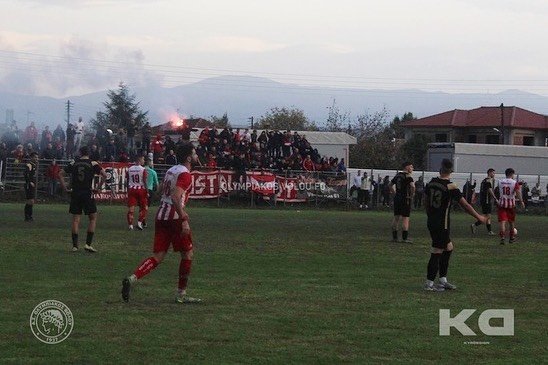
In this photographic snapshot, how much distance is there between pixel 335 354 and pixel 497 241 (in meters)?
17.5

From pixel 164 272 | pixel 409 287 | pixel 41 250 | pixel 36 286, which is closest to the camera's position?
pixel 36 286

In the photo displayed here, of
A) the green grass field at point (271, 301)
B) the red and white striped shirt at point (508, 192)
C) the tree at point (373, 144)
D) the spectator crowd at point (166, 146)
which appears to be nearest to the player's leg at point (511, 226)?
the red and white striped shirt at point (508, 192)

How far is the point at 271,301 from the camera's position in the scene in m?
13.3

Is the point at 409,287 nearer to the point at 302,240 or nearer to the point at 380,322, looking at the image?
the point at 380,322

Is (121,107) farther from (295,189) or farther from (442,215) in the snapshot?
(442,215)

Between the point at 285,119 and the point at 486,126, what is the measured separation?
21222 millimetres

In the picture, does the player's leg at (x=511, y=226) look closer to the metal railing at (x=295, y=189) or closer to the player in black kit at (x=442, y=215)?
the player in black kit at (x=442, y=215)

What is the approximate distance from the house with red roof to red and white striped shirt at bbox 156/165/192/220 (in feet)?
312

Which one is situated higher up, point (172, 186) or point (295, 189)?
point (172, 186)

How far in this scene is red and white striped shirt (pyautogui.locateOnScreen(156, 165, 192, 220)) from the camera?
1285cm

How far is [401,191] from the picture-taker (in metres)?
24.8

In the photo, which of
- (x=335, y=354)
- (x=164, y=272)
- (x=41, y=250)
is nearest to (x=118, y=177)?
(x=41, y=250)

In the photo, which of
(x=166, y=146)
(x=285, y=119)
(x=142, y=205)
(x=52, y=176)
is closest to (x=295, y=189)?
(x=166, y=146)

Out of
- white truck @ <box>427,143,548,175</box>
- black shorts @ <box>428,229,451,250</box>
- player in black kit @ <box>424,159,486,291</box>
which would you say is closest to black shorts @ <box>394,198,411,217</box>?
player in black kit @ <box>424,159,486,291</box>
